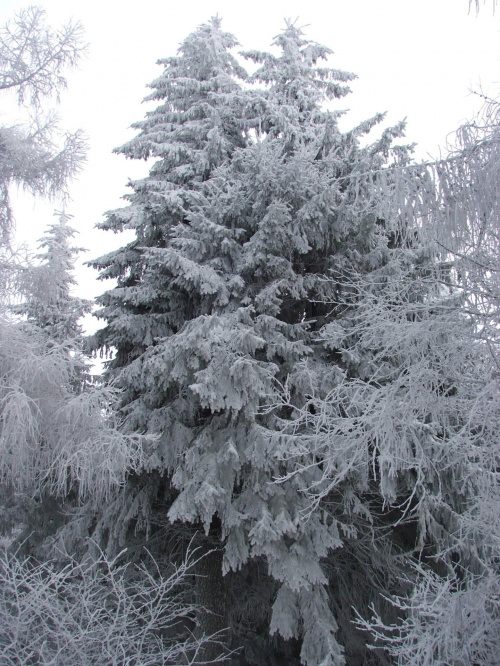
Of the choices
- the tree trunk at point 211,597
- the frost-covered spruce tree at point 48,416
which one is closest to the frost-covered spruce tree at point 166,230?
the tree trunk at point 211,597

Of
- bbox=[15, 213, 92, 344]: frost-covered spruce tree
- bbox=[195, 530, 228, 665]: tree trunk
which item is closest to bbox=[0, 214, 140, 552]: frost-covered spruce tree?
bbox=[15, 213, 92, 344]: frost-covered spruce tree

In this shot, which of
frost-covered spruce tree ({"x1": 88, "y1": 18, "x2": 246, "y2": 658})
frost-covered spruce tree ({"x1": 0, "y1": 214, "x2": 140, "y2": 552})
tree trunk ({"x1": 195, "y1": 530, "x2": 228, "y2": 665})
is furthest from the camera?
tree trunk ({"x1": 195, "y1": 530, "x2": 228, "y2": 665})

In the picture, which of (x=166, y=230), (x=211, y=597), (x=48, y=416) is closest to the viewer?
(x=48, y=416)

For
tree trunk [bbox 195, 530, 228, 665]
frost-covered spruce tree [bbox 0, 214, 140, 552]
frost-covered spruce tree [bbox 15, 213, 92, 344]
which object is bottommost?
tree trunk [bbox 195, 530, 228, 665]

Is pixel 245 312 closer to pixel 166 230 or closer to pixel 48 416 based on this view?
pixel 166 230

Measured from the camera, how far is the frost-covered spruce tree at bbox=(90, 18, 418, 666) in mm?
5910

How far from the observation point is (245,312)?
6504 millimetres

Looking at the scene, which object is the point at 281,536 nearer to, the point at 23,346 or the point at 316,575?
the point at 316,575

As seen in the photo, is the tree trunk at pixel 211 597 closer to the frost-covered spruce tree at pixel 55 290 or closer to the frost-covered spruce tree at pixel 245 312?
the frost-covered spruce tree at pixel 245 312

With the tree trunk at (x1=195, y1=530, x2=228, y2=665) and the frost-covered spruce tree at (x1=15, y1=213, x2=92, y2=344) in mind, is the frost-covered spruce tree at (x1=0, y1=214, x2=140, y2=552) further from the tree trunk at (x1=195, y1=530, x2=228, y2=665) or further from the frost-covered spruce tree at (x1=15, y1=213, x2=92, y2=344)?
the tree trunk at (x1=195, y1=530, x2=228, y2=665)

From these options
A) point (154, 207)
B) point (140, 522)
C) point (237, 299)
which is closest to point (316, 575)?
point (140, 522)

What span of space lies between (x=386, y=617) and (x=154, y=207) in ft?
23.7

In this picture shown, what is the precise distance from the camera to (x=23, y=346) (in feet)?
21.0

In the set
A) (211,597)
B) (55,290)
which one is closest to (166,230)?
(55,290)
